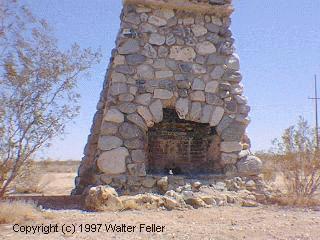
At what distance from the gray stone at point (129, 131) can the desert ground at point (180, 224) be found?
1665 millimetres

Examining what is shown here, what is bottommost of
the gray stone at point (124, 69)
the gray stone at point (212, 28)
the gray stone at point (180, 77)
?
the gray stone at point (180, 77)

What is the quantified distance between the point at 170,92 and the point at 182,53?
3.05ft

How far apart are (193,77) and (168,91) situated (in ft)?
2.18

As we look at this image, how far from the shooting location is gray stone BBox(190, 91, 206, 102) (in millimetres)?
7957

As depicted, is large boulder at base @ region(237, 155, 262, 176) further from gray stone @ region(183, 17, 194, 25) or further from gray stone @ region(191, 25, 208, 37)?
gray stone @ region(183, 17, 194, 25)

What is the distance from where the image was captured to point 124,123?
7449 mm

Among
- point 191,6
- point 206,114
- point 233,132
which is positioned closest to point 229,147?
point 233,132

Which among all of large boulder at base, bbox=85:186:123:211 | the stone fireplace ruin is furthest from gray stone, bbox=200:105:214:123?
large boulder at base, bbox=85:186:123:211

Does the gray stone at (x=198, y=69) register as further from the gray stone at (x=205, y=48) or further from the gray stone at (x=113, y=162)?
the gray stone at (x=113, y=162)

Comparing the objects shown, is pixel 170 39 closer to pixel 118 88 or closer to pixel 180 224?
pixel 118 88

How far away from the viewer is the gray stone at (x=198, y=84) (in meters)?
8.01

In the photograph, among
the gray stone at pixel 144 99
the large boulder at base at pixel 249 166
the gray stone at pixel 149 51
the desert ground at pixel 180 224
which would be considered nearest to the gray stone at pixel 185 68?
the gray stone at pixel 149 51

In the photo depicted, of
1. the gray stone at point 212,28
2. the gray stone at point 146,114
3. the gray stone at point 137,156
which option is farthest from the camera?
the gray stone at point 212,28

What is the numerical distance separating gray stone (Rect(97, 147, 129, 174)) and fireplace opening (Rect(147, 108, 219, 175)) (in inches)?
64.2
